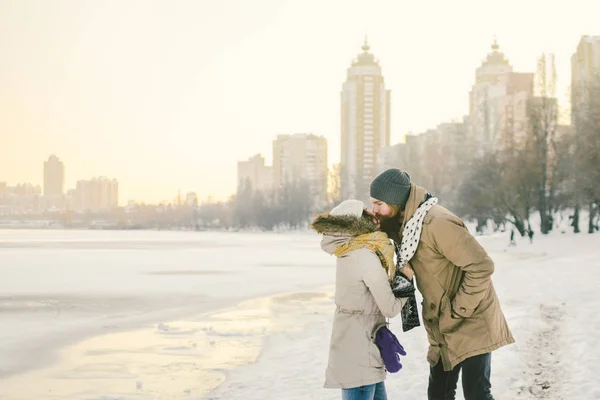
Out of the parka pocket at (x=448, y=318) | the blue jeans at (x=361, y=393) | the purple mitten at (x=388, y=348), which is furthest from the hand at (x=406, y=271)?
the blue jeans at (x=361, y=393)

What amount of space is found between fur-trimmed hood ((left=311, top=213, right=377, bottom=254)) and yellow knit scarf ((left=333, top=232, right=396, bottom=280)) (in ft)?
0.07

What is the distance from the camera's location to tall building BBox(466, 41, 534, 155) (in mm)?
56644

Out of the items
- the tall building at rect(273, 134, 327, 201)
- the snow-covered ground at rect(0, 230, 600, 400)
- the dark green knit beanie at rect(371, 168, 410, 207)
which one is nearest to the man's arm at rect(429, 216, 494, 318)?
the dark green knit beanie at rect(371, 168, 410, 207)

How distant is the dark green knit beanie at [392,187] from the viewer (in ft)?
12.5

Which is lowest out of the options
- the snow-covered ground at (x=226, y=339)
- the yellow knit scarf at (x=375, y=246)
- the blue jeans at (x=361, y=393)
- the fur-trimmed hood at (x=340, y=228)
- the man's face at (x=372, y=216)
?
the snow-covered ground at (x=226, y=339)

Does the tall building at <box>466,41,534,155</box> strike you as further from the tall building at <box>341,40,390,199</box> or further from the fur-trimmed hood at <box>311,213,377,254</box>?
the fur-trimmed hood at <box>311,213,377,254</box>

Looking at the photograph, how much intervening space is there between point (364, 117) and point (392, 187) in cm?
16603

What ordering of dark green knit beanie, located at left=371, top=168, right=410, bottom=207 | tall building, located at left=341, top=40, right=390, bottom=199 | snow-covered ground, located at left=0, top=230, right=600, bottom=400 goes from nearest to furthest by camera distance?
dark green knit beanie, located at left=371, top=168, right=410, bottom=207
snow-covered ground, located at left=0, top=230, right=600, bottom=400
tall building, located at left=341, top=40, right=390, bottom=199

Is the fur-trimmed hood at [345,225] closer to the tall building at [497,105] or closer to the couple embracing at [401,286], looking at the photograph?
the couple embracing at [401,286]

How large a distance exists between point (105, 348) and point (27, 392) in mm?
2552

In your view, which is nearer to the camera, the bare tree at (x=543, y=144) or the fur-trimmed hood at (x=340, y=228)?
the fur-trimmed hood at (x=340, y=228)

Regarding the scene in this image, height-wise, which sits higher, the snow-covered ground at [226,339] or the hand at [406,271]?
the hand at [406,271]

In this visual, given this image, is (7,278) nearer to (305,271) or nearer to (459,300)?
(305,271)

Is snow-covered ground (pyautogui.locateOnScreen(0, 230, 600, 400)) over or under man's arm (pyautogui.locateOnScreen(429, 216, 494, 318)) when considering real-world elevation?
under
